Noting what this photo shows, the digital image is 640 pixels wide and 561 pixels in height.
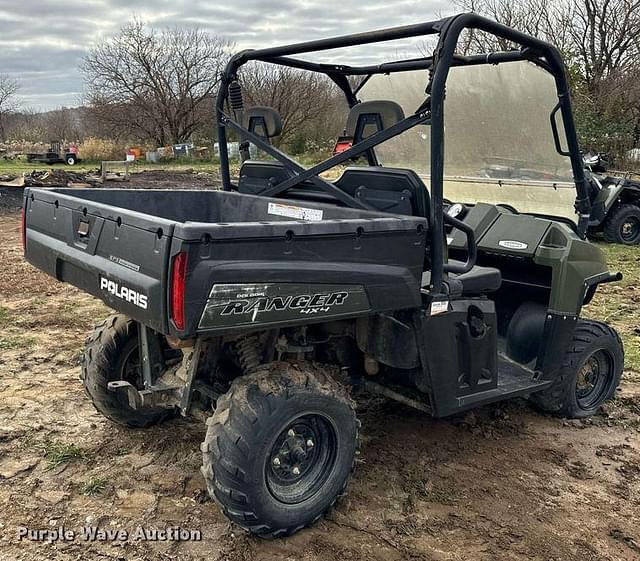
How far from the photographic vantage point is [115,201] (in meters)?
3.65

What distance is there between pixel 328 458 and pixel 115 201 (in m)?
1.75

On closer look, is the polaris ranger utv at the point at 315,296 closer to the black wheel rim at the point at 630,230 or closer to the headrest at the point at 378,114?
the headrest at the point at 378,114

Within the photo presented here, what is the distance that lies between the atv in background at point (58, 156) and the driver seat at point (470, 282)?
23461 millimetres

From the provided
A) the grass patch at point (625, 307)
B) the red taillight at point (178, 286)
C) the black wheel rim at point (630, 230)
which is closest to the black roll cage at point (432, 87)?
the red taillight at point (178, 286)

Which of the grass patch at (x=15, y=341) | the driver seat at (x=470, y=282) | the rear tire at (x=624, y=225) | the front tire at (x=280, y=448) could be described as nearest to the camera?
the front tire at (x=280, y=448)

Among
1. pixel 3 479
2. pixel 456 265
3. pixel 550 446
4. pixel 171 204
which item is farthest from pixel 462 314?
pixel 3 479

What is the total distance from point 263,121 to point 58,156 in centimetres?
2306

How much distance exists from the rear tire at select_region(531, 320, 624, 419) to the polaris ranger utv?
0.04ft

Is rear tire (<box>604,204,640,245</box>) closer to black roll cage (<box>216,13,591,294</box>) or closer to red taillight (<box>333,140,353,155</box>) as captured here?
black roll cage (<box>216,13,591,294</box>)

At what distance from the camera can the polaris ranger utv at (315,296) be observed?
2422 mm

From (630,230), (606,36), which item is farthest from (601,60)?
(630,230)

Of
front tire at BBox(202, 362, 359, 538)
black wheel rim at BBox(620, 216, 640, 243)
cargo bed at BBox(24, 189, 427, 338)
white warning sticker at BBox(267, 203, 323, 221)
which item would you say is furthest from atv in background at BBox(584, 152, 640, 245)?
front tire at BBox(202, 362, 359, 538)

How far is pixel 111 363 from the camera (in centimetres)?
338

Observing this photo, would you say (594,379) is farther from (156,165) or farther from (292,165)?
(156,165)
